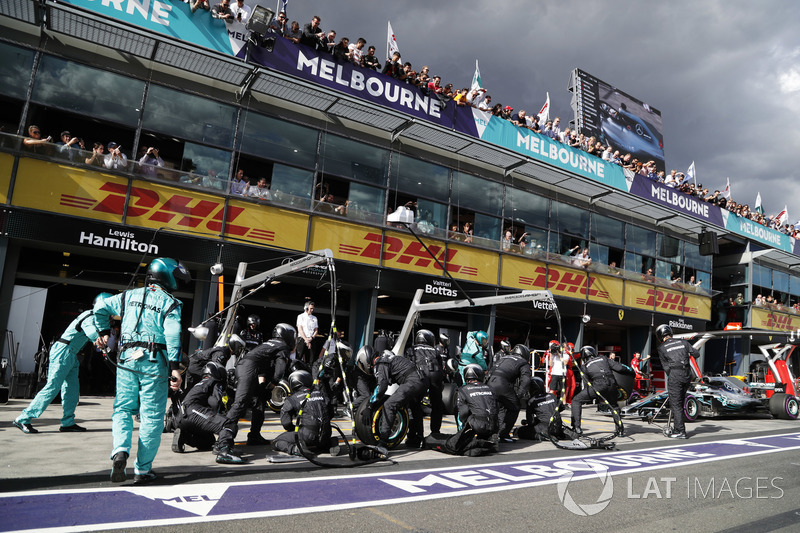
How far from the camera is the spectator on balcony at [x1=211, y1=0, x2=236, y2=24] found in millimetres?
12469

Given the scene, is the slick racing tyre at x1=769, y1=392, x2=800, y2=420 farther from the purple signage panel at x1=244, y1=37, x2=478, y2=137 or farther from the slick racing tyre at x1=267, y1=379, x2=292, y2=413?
the slick racing tyre at x1=267, y1=379, x2=292, y2=413

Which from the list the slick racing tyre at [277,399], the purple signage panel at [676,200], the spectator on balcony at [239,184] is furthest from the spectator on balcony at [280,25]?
the purple signage panel at [676,200]

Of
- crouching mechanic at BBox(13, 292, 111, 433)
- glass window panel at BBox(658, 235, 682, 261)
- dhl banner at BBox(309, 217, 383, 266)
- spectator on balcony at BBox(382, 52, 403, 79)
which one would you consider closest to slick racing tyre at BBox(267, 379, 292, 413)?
crouching mechanic at BBox(13, 292, 111, 433)

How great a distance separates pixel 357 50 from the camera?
14.9 meters

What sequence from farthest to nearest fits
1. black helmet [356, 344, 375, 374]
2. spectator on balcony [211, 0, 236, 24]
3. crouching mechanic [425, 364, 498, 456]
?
spectator on balcony [211, 0, 236, 24] < black helmet [356, 344, 375, 374] < crouching mechanic [425, 364, 498, 456]

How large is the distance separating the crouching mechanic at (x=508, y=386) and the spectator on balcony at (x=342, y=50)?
9.92 m

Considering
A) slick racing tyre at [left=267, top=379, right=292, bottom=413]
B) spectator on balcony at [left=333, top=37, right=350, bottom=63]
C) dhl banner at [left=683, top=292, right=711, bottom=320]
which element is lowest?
slick racing tyre at [left=267, top=379, right=292, bottom=413]

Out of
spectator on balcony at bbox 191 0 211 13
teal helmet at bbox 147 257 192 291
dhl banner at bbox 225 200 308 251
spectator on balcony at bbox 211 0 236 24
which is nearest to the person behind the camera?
teal helmet at bbox 147 257 192 291

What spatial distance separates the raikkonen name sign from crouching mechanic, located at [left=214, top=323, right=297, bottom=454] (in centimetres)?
666

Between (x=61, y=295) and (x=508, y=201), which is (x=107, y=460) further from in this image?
(x=508, y=201)

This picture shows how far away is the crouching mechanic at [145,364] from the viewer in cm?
480

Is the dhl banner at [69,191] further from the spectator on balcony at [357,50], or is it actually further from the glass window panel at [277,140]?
the spectator on balcony at [357,50]

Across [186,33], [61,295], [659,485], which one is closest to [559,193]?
[186,33]

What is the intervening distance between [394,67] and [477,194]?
17.8ft
